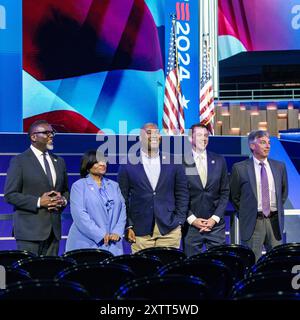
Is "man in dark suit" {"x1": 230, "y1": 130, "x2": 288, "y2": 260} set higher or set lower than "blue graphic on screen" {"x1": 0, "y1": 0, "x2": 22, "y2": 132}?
lower

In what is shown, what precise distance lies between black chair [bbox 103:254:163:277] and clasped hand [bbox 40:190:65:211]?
194 centimetres

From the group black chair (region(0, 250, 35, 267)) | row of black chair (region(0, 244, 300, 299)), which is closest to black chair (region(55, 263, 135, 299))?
row of black chair (region(0, 244, 300, 299))

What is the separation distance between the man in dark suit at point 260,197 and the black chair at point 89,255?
2.00m

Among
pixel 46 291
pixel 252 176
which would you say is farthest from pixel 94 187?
pixel 46 291

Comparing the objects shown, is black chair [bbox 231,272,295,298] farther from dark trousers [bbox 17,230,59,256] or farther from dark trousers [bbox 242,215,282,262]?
dark trousers [bbox 17,230,59,256]

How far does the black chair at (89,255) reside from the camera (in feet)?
17.5

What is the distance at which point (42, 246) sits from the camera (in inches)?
267

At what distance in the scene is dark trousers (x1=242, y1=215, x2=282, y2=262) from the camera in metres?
6.97

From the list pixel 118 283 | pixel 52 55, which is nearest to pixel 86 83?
pixel 52 55

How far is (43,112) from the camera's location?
15125 mm

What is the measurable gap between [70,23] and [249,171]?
30.9 feet

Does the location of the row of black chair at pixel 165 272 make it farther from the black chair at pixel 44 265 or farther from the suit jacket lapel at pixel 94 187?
the suit jacket lapel at pixel 94 187

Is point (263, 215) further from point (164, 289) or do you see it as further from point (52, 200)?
point (164, 289)

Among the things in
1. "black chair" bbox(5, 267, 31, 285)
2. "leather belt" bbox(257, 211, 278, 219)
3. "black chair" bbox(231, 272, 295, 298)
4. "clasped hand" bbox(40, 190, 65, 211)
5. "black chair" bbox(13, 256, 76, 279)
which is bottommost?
"black chair" bbox(231, 272, 295, 298)
